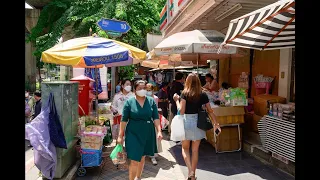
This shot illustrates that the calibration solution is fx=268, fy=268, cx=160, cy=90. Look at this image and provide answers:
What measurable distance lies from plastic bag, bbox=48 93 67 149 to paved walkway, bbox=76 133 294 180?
1077mm

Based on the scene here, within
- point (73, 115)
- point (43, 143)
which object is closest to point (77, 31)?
point (73, 115)

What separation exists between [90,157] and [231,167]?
3010 mm

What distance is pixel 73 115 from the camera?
5.62m

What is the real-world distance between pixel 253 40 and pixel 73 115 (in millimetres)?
3899

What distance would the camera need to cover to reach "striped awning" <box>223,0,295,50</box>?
372 cm

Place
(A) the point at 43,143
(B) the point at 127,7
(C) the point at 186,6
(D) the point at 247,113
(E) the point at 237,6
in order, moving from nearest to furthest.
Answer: (A) the point at 43,143, (E) the point at 237,6, (D) the point at 247,113, (C) the point at 186,6, (B) the point at 127,7

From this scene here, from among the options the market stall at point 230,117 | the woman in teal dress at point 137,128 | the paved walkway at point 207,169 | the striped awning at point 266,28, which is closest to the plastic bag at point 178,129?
the woman in teal dress at point 137,128

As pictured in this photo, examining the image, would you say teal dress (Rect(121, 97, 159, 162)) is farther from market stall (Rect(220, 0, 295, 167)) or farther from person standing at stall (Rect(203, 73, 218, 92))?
person standing at stall (Rect(203, 73, 218, 92))

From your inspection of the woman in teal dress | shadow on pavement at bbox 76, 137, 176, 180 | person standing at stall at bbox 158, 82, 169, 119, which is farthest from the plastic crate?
person standing at stall at bbox 158, 82, 169, 119

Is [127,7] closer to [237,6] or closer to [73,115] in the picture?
[237,6]

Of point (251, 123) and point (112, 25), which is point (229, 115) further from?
point (112, 25)
